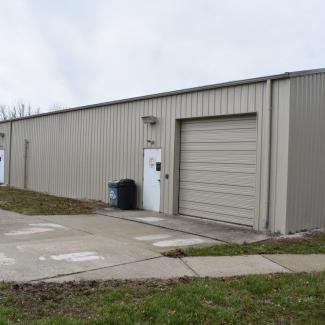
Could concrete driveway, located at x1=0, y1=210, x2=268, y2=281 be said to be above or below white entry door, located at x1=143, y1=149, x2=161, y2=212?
below

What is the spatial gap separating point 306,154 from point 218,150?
7.74 ft

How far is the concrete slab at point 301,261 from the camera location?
22.1 ft

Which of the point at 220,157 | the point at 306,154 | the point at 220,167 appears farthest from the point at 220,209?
the point at 306,154

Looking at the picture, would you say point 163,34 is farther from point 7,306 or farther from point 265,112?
point 7,306

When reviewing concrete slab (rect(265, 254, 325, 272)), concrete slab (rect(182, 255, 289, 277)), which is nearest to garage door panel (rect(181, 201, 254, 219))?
concrete slab (rect(265, 254, 325, 272))

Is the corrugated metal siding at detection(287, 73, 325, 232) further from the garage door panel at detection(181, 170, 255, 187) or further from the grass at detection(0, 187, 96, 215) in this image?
the grass at detection(0, 187, 96, 215)

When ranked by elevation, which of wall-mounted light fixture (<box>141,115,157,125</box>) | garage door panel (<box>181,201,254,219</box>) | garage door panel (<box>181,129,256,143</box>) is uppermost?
wall-mounted light fixture (<box>141,115,157,125</box>)

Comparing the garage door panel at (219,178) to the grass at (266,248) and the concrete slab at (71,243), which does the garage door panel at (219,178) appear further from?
the concrete slab at (71,243)

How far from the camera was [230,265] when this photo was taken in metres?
6.81

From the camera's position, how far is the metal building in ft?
32.3

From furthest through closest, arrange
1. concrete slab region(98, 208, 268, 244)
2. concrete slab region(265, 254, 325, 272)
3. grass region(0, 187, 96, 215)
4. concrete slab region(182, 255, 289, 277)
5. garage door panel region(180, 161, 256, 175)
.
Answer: grass region(0, 187, 96, 215)
garage door panel region(180, 161, 256, 175)
concrete slab region(98, 208, 268, 244)
concrete slab region(265, 254, 325, 272)
concrete slab region(182, 255, 289, 277)

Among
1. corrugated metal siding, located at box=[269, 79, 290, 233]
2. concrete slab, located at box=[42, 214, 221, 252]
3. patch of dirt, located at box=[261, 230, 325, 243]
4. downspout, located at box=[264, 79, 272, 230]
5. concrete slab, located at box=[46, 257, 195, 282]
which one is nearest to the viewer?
concrete slab, located at box=[46, 257, 195, 282]

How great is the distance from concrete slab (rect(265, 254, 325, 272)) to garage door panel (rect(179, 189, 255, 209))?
301 cm

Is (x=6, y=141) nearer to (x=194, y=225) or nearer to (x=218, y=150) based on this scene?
(x=218, y=150)
